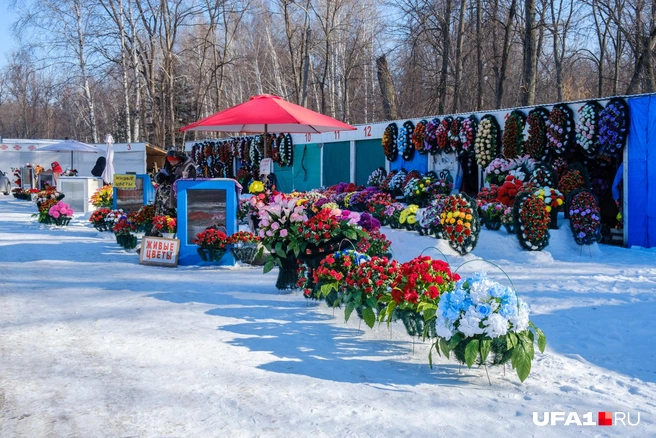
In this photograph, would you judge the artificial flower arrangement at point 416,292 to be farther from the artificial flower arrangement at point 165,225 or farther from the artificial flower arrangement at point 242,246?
the artificial flower arrangement at point 165,225

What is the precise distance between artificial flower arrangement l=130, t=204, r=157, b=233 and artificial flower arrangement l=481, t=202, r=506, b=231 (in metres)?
5.53

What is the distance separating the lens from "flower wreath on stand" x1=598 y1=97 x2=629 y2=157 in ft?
35.7

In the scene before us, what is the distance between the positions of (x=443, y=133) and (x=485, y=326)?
1082cm

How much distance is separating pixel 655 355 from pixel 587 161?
843 cm

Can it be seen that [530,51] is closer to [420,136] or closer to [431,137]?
[420,136]

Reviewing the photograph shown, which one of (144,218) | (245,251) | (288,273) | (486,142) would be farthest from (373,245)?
(486,142)

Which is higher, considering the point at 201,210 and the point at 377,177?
the point at 377,177

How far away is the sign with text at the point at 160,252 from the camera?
9266 millimetres

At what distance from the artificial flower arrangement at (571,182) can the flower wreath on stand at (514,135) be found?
4.71 ft

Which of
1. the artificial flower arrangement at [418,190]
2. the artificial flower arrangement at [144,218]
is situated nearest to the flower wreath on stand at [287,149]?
the artificial flower arrangement at [418,190]

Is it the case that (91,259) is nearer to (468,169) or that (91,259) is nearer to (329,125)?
(329,125)

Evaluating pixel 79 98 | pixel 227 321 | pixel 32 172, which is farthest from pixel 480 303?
pixel 79 98

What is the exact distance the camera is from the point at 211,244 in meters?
9.12

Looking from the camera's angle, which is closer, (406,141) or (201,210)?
(201,210)
